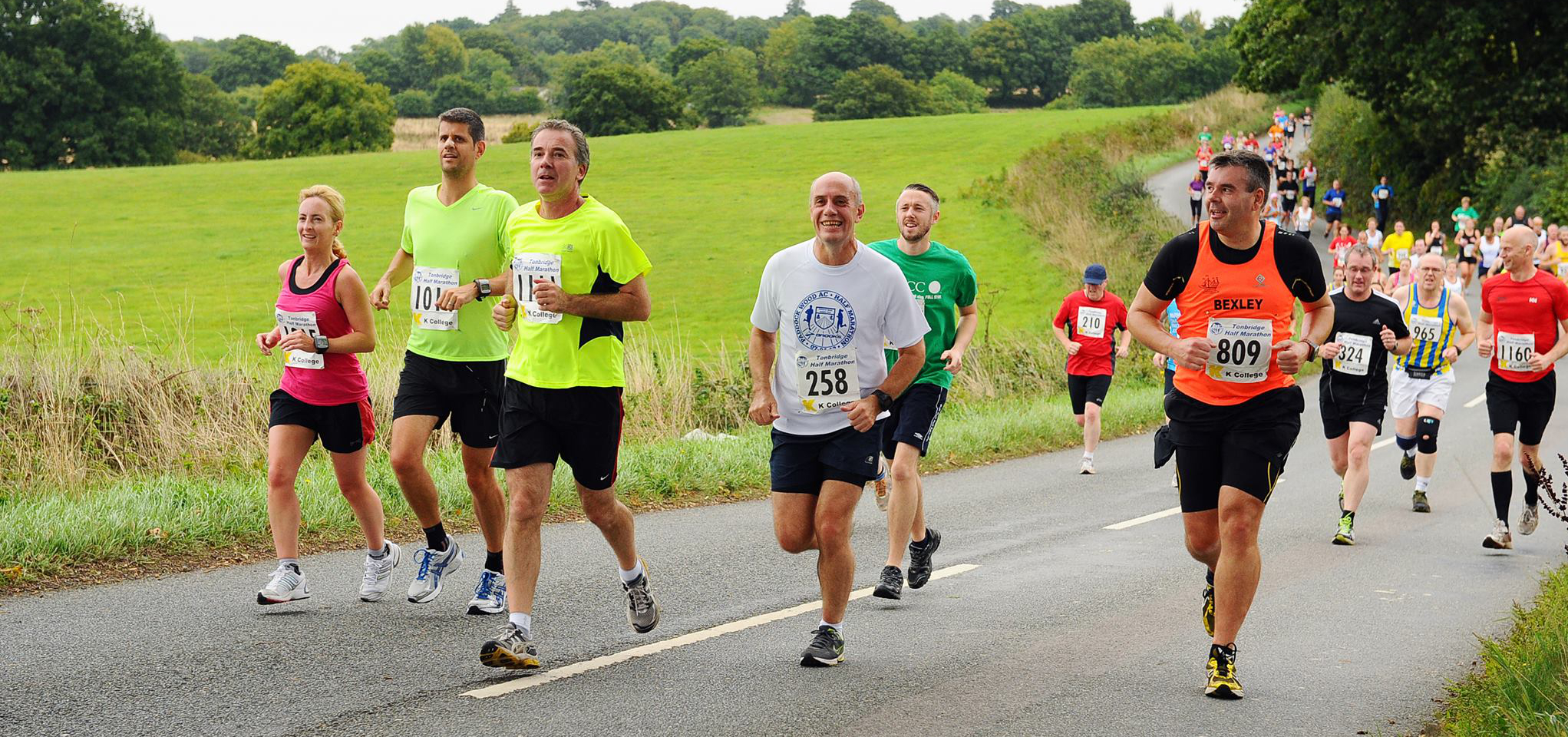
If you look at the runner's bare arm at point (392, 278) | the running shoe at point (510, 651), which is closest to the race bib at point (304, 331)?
the runner's bare arm at point (392, 278)

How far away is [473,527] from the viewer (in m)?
9.98

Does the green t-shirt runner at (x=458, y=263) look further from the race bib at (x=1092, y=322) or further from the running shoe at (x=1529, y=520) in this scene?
the race bib at (x=1092, y=322)

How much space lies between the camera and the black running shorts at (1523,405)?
10.3 metres

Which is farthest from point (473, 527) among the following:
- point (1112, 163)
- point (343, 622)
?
point (1112, 163)

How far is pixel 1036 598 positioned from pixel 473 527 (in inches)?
158

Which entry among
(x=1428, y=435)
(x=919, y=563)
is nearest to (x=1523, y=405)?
(x=1428, y=435)

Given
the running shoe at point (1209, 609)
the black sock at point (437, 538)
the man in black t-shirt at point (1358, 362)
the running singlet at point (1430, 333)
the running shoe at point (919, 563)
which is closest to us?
the running shoe at point (1209, 609)

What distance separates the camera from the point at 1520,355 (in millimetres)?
10359

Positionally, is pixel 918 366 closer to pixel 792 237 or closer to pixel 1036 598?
pixel 1036 598

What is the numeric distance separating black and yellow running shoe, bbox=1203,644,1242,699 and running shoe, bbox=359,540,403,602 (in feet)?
13.2

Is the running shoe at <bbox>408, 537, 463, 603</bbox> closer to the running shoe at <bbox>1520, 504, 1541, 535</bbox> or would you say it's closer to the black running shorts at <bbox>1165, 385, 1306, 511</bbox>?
the black running shorts at <bbox>1165, 385, 1306, 511</bbox>

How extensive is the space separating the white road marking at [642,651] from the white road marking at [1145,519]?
321cm

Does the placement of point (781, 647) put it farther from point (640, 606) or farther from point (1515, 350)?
point (1515, 350)

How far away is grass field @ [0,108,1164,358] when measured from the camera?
33.9 metres
